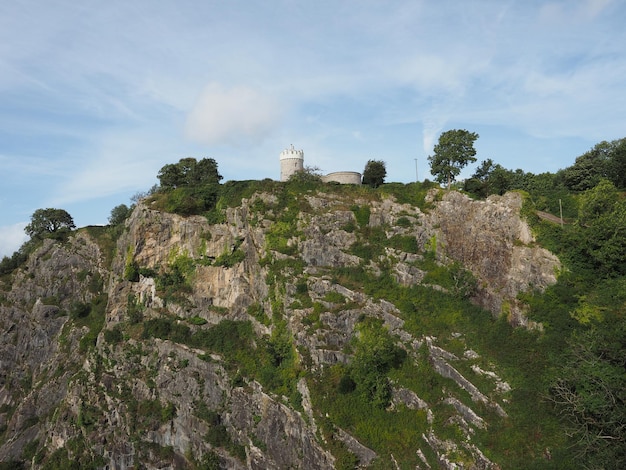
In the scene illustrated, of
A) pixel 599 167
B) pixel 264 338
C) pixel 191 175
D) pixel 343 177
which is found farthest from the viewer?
pixel 191 175

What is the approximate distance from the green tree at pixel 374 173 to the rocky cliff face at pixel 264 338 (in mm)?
7024

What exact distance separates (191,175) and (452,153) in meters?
34.4

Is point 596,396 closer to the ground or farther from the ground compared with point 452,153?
closer to the ground

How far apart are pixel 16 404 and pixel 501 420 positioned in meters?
62.0

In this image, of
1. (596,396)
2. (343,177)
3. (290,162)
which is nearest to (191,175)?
(290,162)

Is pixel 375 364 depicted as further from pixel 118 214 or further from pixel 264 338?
pixel 118 214

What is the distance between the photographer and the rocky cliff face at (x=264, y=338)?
31.5 metres

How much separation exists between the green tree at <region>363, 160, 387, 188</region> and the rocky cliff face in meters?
7.02

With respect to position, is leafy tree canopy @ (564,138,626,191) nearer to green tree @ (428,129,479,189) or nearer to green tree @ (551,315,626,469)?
green tree @ (428,129,479,189)

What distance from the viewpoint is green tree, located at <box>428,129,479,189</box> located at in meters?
46.6

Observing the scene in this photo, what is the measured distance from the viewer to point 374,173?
52.6 metres

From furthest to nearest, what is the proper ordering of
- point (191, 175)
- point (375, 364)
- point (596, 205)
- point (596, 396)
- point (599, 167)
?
1. point (191, 175)
2. point (599, 167)
3. point (596, 205)
4. point (375, 364)
5. point (596, 396)

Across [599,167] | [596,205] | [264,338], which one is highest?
[599,167]

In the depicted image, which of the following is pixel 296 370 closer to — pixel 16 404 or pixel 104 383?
pixel 104 383
